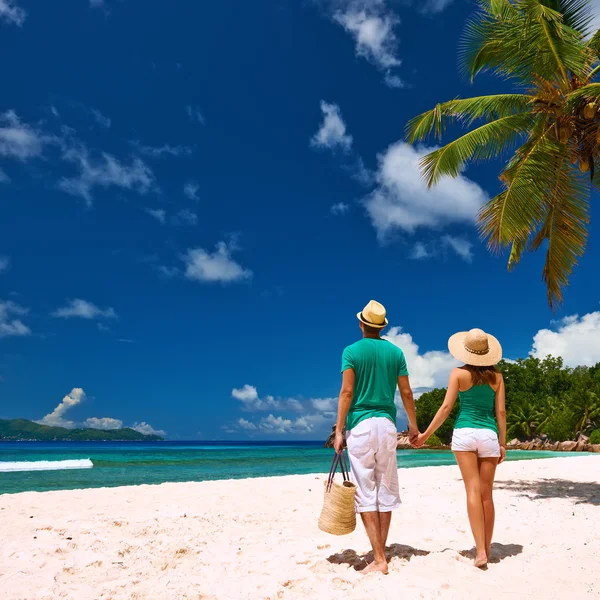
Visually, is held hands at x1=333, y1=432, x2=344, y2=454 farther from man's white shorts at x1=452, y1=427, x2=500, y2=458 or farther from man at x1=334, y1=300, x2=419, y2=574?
man's white shorts at x1=452, y1=427, x2=500, y2=458

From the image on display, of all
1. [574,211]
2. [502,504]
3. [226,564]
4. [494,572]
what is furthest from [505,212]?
[226,564]

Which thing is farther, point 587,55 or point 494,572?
point 587,55

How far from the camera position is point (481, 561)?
420 centimetres

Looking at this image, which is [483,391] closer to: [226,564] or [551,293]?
[226,564]

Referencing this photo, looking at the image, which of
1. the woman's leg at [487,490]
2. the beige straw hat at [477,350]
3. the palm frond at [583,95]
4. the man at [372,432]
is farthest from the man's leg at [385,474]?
the palm frond at [583,95]

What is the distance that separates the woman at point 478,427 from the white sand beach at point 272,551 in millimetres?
392

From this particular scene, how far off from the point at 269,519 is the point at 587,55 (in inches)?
360

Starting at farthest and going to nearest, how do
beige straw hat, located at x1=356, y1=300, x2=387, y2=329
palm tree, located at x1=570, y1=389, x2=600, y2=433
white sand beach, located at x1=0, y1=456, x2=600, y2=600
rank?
palm tree, located at x1=570, y1=389, x2=600, y2=433
beige straw hat, located at x1=356, y1=300, x2=387, y2=329
white sand beach, located at x1=0, y1=456, x2=600, y2=600

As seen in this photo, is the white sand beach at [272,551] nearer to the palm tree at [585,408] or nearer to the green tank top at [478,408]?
the green tank top at [478,408]

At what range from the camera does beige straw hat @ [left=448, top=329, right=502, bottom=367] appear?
4488mm

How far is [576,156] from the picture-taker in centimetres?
991

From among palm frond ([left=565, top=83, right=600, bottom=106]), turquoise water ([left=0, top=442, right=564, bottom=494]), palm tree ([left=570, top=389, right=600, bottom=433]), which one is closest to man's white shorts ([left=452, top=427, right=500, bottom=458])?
palm frond ([left=565, top=83, right=600, bottom=106])

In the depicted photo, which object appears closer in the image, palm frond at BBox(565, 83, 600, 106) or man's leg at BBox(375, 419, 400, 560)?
man's leg at BBox(375, 419, 400, 560)

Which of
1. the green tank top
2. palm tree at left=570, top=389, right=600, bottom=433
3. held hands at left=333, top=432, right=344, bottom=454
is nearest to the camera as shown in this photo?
held hands at left=333, top=432, right=344, bottom=454
